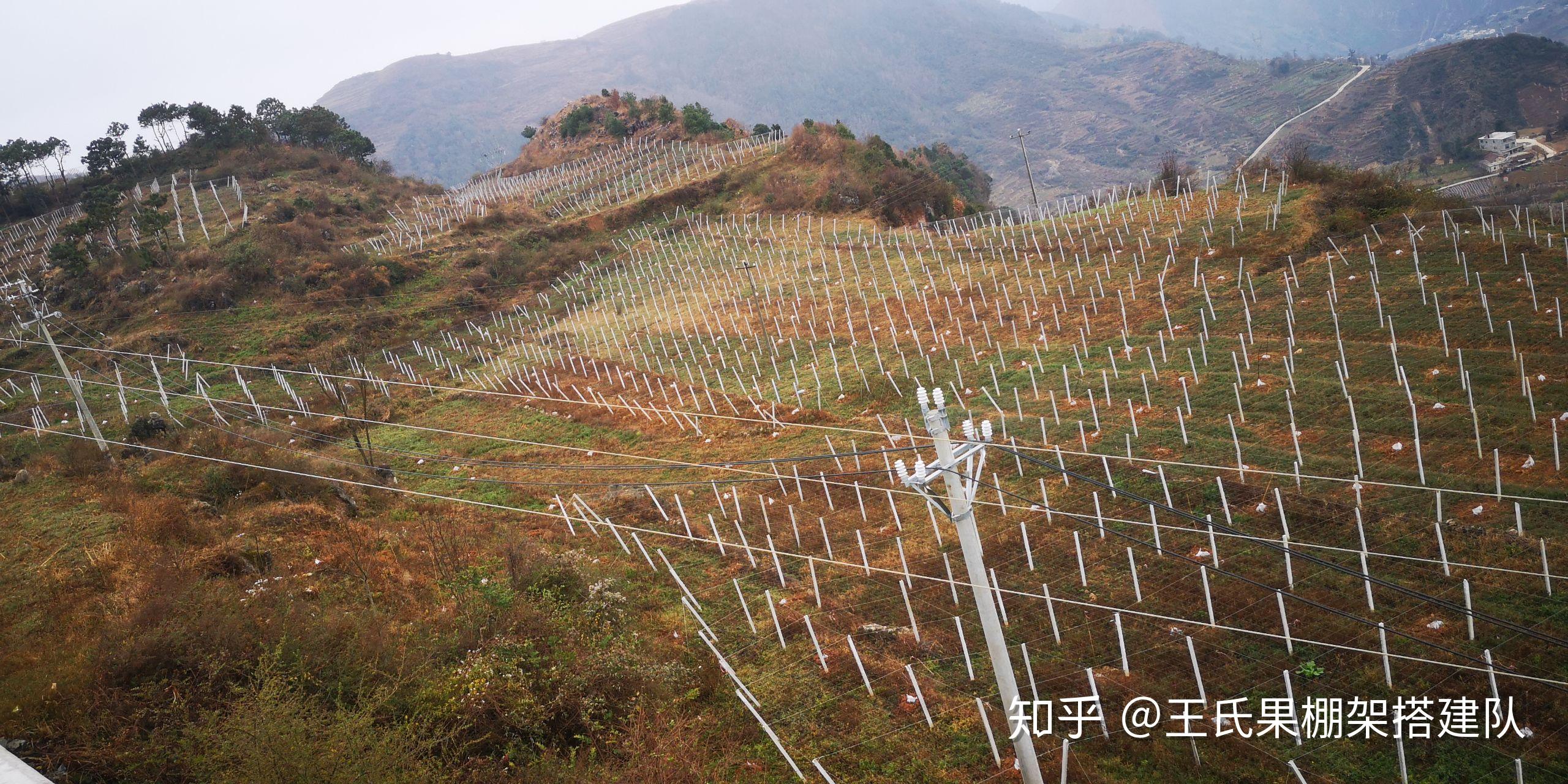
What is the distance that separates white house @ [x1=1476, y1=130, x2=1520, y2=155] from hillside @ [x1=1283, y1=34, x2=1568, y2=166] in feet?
2.19

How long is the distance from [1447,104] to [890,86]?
96.3 metres

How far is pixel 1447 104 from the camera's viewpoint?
6756cm

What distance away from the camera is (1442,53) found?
74750 mm

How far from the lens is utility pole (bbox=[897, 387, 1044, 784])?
6875mm

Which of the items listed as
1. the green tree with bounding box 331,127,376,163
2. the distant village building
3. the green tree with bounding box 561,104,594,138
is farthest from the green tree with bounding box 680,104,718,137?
the distant village building

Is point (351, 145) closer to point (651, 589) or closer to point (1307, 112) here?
point (651, 589)

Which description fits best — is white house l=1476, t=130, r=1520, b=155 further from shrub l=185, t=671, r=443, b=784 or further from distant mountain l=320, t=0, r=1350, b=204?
shrub l=185, t=671, r=443, b=784

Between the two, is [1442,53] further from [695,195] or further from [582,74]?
[582,74]

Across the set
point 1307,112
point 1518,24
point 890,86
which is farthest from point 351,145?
point 1518,24

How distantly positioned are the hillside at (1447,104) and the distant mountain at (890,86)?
25.4ft

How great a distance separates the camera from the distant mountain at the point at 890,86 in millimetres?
96125

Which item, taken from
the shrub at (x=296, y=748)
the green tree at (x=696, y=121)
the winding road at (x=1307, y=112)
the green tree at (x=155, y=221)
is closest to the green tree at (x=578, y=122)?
the green tree at (x=696, y=121)

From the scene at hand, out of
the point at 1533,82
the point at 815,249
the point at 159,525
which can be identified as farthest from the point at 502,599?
the point at 1533,82

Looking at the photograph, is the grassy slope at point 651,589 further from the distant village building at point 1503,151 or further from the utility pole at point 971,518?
the distant village building at point 1503,151
